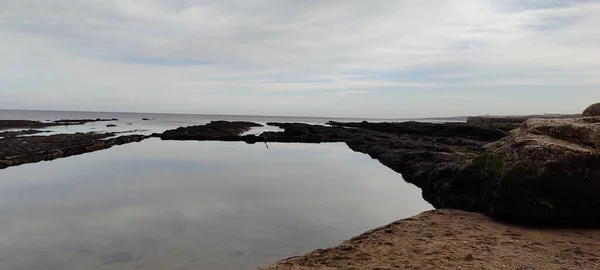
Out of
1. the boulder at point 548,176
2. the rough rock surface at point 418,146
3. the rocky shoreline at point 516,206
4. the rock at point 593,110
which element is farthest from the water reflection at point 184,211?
the rock at point 593,110

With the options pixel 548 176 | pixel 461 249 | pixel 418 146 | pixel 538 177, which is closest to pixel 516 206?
pixel 538 177

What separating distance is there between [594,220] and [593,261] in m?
2.82

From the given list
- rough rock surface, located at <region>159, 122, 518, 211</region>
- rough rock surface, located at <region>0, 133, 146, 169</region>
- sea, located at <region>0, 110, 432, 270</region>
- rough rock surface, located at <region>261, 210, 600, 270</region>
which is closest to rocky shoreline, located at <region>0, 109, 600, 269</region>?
rough rock surface, located at <region>261, 210, 600, 270</region>

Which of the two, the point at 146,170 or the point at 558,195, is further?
the point at 146,170

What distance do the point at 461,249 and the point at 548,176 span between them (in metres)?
3.39

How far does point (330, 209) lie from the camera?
12.3m

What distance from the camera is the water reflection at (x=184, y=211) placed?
26.7 ft

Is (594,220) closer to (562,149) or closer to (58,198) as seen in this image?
(562,149)

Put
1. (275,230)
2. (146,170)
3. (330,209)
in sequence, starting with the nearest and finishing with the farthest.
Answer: (275,230) < (330,209) < (146,170)

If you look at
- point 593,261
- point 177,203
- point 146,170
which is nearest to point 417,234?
point 593,261

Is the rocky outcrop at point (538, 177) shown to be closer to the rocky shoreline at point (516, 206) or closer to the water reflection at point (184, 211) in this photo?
the rocky shoreline at point (516, 206)

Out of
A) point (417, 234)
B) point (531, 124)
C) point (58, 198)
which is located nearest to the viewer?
point (417, 234)

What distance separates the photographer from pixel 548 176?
8633mm

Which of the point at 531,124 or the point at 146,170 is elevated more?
the point at 531,124
